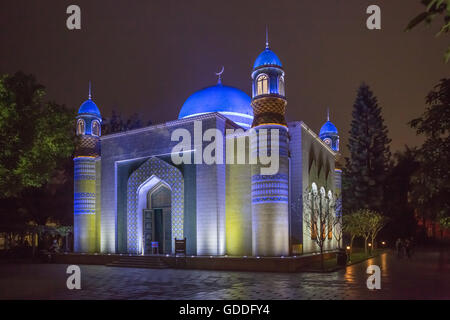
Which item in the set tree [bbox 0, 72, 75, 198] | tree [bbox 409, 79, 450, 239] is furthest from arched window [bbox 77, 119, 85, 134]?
tree [bbox 409, 79, 450, 239]

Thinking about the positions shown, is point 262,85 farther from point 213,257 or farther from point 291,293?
point 291,293

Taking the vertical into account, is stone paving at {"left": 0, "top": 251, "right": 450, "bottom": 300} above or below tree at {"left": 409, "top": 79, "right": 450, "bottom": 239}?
below

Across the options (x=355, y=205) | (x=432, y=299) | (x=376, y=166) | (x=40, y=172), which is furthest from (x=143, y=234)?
(x=376, y=166)

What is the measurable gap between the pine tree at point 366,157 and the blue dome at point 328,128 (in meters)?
8.73

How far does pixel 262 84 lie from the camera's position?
20.6 m

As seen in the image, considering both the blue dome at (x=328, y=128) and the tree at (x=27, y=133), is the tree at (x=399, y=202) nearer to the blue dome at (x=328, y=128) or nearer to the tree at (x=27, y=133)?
the blue dome at (x=328, y=128)

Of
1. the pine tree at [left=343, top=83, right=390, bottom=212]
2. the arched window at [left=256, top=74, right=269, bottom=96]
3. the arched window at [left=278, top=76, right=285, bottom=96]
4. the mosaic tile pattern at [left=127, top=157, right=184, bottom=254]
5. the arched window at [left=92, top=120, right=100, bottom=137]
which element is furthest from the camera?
the pine tree at [left=343, top=83, right=390, bottom=212]

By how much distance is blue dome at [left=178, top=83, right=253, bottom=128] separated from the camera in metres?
25.3

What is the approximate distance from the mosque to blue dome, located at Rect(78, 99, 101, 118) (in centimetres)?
6

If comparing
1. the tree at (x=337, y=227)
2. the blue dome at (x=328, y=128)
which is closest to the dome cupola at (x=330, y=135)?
the blue dome at (x=328, y=128)

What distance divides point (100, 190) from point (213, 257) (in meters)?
9.22

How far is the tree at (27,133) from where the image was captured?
1535 centimetres

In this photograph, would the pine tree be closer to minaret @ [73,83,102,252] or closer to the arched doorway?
the arched doorway

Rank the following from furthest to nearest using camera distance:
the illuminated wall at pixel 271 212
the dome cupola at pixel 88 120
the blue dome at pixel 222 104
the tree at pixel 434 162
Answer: the dome cupola at pixel 88 120 → the blue dome at pixel 222 104 → the illuminated wall at pixel 271 212 → the tree at pixel 434 162
